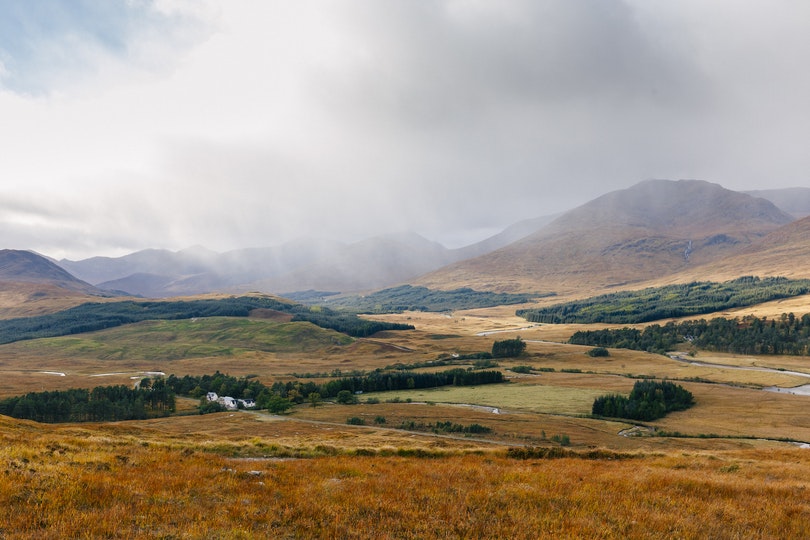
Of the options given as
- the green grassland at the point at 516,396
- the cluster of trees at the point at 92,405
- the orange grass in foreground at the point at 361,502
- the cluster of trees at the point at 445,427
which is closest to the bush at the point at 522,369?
the green grassland at the point at 516,396

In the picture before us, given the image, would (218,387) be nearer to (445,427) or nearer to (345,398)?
(345,398)

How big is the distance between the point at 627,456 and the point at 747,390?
114 meters

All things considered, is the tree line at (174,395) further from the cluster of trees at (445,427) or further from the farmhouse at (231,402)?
the cluster of trees at (445,427)

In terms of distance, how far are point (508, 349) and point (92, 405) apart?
157m

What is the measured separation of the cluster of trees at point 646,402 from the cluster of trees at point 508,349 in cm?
8238

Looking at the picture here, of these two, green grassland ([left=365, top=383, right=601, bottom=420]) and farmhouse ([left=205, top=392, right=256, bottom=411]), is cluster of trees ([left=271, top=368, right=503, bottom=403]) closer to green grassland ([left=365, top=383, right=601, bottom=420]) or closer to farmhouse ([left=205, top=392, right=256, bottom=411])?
green grassland ([left=365, top=383, right=601, bottom=420])

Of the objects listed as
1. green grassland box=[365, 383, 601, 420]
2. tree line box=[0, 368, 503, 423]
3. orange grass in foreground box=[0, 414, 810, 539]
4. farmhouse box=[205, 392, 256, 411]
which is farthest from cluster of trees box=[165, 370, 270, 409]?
orange grass in foreground box=[0, 414, 810, 539]

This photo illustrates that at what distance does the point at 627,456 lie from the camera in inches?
1433

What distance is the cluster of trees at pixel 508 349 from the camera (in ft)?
630

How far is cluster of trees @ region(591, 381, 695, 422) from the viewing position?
313 feet

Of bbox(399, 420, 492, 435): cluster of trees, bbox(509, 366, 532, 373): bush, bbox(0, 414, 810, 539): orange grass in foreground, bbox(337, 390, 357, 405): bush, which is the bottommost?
bbox(509, 366, 532, 373): bush

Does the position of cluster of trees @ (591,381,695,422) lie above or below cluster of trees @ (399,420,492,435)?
below

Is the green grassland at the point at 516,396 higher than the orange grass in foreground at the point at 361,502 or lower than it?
lower

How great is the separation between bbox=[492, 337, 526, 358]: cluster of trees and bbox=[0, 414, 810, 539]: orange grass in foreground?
573ft
